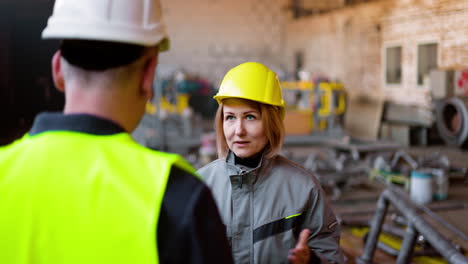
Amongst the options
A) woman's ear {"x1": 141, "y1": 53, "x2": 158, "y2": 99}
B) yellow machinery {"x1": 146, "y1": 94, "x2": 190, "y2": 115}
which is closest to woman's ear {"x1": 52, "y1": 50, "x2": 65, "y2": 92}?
woman's ear {"x1": 141, "y1": 53, "x2": 158, "y2": 99}

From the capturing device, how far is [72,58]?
828 mm

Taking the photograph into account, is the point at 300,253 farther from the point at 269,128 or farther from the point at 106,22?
the point at 106,22

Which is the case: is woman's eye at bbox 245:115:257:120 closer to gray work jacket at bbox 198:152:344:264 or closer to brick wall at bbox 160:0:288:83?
gray work jacket at bbox 198:152:344:264

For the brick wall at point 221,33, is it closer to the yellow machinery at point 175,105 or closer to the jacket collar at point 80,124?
the yellow machinery at point 175,105

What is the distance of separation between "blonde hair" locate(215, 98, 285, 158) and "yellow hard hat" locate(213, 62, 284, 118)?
0.13ft

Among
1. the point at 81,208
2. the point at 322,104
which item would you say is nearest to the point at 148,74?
the point at 81,208

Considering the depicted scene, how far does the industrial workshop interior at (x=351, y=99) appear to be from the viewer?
186 inches

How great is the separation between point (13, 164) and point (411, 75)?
982cm

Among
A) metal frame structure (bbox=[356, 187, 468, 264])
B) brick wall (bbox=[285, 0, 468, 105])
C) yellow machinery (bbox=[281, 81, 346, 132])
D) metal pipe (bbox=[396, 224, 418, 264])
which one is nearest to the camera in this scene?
Answer: metal frame structure (bbox=[356, 187, 468, 264])

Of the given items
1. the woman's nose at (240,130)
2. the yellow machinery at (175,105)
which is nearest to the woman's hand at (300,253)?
the woman's nose at (240,130)

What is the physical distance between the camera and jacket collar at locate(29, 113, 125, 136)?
31.6 inches

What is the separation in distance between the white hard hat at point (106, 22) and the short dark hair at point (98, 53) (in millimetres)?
14

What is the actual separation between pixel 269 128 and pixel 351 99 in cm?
1082

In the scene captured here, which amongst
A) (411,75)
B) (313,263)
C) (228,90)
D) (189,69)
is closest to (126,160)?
(313,263)
